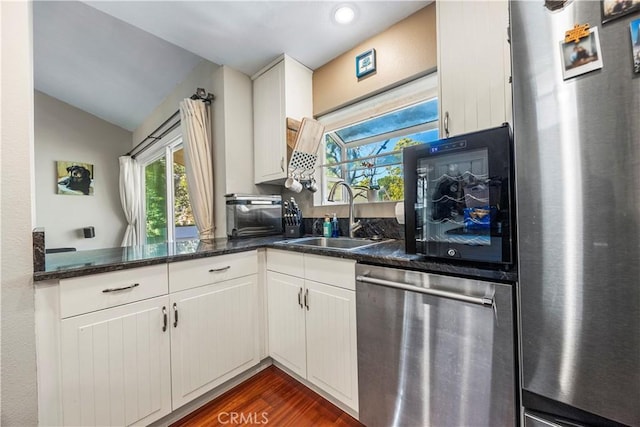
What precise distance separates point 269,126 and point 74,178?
3936mm

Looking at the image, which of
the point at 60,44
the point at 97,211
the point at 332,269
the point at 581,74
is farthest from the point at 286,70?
the point at 97,211

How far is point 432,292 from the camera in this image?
0.97 meters

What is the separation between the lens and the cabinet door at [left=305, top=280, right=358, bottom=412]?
4.17 feet

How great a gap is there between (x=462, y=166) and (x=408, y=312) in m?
0.63

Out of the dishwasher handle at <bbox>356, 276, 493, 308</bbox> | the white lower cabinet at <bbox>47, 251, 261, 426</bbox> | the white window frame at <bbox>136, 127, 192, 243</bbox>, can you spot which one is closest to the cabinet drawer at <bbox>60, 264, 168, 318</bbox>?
the white lower cabinet at <bbox>47, 251, 261, 426</bbox>

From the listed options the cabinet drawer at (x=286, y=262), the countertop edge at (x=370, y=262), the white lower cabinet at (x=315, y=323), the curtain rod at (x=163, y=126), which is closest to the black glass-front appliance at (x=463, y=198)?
the countertop edge at (x=370, y=262)

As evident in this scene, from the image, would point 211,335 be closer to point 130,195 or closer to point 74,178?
point 130,195

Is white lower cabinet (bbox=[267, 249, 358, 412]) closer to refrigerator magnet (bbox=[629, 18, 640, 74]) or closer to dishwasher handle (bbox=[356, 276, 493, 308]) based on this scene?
dishwasher handle (bbox=[356, 276, 493, 308])

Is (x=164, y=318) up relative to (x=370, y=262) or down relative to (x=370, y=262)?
down

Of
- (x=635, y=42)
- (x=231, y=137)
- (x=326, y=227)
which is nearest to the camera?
(x=635, y=42)

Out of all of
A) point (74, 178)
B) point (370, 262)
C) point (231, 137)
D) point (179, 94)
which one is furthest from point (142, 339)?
point (74, 178)

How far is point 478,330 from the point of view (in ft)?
2.90

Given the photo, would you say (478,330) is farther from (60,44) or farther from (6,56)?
(60,44)

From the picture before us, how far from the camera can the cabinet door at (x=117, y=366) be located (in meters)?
1.03
